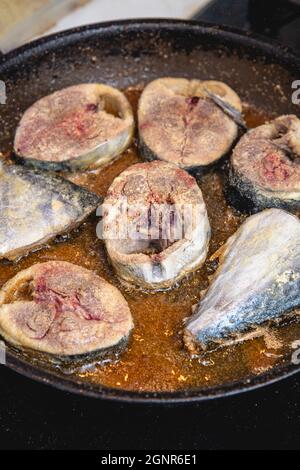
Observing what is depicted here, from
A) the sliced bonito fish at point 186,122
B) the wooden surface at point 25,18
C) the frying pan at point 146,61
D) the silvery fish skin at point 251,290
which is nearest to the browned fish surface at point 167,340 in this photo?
the silvery fish skin at point 251,290

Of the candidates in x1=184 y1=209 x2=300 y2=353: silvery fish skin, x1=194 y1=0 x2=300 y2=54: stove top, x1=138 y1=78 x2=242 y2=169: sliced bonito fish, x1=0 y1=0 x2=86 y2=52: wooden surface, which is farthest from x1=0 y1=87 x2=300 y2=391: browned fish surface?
x1=0 y1=0 x2=86 y2=52: wooden surface

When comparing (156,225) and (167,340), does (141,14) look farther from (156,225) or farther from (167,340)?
(167,340)

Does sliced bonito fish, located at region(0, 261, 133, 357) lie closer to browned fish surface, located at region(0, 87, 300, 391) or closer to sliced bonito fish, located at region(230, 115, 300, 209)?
browned fish surface, located at region(0, 87, 300, 391)

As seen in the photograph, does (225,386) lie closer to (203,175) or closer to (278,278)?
(278,278)

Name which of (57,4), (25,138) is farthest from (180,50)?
(57,4)

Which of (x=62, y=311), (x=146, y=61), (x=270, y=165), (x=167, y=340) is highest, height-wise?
(x=146, y=61)

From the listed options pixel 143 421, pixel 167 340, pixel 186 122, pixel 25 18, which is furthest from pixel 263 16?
pixel 143 421
